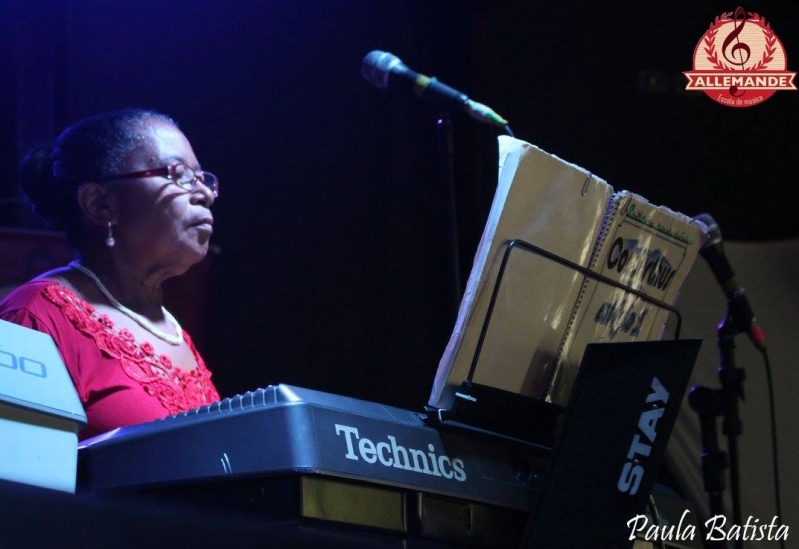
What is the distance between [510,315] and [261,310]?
6.37ft

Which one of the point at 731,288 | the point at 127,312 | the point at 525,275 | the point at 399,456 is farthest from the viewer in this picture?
the point at 731,288

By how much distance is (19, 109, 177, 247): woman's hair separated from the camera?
2.18 meters

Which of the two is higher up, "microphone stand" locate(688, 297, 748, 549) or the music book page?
the music book page

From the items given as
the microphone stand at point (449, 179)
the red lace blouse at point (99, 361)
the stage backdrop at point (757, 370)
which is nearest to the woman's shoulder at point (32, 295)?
the red lace blouse at point (99, 361)

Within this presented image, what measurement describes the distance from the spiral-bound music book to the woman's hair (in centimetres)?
109

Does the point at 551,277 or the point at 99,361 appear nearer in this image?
the point at 551,277

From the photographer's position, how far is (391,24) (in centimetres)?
332

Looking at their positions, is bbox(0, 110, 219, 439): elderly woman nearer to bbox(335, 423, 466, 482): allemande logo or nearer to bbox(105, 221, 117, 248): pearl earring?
bbox(105, 221, 117, 248): pearl earring

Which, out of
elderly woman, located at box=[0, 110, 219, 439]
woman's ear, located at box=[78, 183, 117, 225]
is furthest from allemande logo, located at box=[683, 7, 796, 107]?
woman's ear, located at box=[78, 183, 117, 225]

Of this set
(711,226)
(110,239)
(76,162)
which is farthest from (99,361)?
(711,226)

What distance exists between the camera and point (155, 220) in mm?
2152

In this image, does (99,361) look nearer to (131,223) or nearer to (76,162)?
(131,223)

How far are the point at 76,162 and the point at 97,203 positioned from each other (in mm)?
109

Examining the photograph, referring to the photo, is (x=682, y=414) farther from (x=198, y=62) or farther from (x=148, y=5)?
(x=148, y=5)
